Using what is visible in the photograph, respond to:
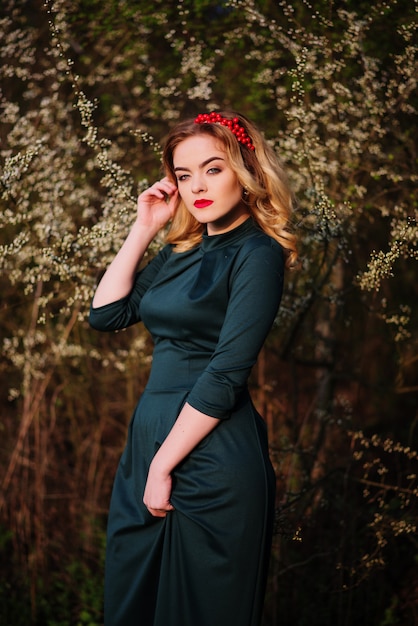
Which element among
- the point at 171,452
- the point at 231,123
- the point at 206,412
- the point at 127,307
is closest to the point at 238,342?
the point at 206,412

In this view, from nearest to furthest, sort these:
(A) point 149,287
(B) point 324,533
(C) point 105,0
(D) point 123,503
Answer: (D) point 123,503 < (A) point 149,287 < (C) point 105,0 < (B) point 324,533

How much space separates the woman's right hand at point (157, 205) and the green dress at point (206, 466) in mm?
356

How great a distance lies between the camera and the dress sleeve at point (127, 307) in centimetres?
237

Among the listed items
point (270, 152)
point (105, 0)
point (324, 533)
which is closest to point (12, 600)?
point (324, 533)

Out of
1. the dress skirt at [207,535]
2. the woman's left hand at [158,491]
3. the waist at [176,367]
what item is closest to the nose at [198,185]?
the waist at [176,367]

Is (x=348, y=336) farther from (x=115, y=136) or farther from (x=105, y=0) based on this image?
(x=105, y=0)

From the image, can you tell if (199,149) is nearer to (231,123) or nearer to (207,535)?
(231,123)

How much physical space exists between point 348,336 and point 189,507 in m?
3.35

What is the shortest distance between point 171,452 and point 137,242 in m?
0.85

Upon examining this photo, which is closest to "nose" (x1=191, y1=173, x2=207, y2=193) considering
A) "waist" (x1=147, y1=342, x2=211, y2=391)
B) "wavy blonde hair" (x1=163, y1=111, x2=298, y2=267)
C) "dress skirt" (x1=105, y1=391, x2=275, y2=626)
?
"wavy blonde hair" (x1=163, y1=111, x2=298, y2=267)

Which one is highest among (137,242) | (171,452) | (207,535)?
(137,242)

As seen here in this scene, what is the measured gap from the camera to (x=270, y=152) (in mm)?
2266

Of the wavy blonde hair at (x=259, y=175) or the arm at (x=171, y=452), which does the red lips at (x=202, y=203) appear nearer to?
the wavy blonde hair at (x=259, y=175)

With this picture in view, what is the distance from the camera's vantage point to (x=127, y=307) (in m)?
2.39
